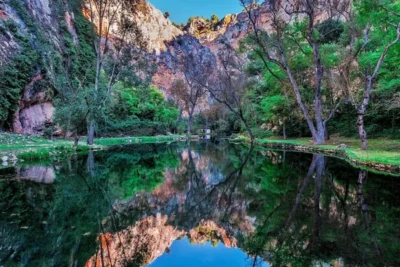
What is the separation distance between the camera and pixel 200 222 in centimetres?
558

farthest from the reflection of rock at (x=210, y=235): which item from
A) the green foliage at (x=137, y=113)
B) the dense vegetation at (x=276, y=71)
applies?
the green foliage at (x=137, y=113)

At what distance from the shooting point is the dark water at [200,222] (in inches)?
154

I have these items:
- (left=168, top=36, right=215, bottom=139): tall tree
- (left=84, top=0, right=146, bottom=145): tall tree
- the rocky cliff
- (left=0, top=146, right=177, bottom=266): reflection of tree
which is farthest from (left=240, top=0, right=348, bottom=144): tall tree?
(left=0, top=146, right=177, bottom=266): reflection of tree

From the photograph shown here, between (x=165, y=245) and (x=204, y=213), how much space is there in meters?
1.71

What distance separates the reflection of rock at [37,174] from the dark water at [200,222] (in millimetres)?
81

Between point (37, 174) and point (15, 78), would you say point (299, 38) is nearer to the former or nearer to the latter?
point (37, 174)

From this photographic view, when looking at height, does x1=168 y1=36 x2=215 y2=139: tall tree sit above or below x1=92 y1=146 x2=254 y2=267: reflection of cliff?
above

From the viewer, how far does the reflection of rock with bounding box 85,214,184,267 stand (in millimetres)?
3791

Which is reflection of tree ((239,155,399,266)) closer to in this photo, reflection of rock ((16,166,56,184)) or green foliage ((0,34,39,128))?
reflection of rock ((16,166,56,184))

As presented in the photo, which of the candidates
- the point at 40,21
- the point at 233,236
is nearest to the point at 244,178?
the point at 233,236

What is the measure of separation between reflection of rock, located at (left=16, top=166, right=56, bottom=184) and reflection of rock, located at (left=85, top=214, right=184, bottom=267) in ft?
16.5

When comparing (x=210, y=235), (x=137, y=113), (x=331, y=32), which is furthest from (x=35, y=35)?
(x=210, y=235)

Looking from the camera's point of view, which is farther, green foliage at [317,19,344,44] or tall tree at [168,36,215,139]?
tall tree at [168,36,215,139]

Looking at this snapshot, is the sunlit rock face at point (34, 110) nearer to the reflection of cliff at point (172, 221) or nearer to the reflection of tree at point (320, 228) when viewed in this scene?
the reflection of cliff at point (172, 221)
